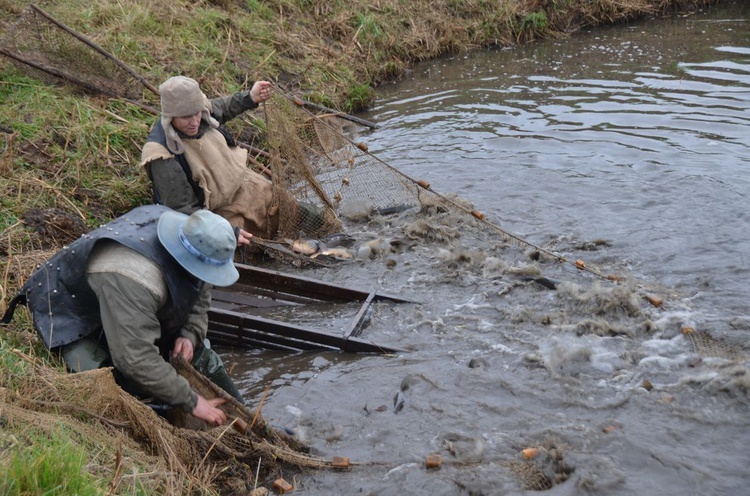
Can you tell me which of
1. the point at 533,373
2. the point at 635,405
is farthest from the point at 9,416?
the point at 635,405

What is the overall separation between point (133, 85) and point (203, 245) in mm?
5239

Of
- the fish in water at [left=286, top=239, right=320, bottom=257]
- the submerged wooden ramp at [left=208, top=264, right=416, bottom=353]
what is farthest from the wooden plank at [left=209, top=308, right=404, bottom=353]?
the fish in water at [left=286, top=239, right=320, bottom=257]

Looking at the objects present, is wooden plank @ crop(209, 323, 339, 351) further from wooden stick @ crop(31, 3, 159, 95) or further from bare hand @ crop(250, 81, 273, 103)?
wooden stick @ crop(31, 3, 159, 95)

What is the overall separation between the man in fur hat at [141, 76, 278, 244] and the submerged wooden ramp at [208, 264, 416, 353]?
0.68m

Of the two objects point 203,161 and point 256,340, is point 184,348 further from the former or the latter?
point 203,161

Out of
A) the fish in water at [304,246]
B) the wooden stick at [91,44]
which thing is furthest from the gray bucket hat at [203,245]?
the wooden stick at [91,44]

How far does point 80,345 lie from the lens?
12.7 feet

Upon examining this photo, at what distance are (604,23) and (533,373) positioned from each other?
11914 millimetres

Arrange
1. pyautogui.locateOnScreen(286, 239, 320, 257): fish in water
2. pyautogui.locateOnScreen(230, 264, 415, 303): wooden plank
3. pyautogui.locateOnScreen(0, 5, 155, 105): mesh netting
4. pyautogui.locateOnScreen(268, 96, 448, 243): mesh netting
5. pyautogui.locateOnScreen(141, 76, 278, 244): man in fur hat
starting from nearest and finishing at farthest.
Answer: pyautogui.locateOnScreen(141, 76, 278, 244): man in fur hat
pyautogui.locateOnScreen(230, 264, 415, 303): wooden plank
pyautogui.locateOnScreen(286, 239, 320, 257): fish in water
pyautogui.locateOnScreen(268, 96, 448, 243): mesh netting
pyautogui.locateOnScreen(0, 5, 155, 105): mesh netting

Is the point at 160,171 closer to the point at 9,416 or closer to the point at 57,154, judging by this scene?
the point at 57,154

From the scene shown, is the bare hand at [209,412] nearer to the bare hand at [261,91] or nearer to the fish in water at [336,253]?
the fish in water at [336,253]

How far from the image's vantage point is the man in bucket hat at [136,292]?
3500 millimetres

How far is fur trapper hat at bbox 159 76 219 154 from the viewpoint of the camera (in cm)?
528

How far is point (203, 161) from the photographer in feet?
19.6
